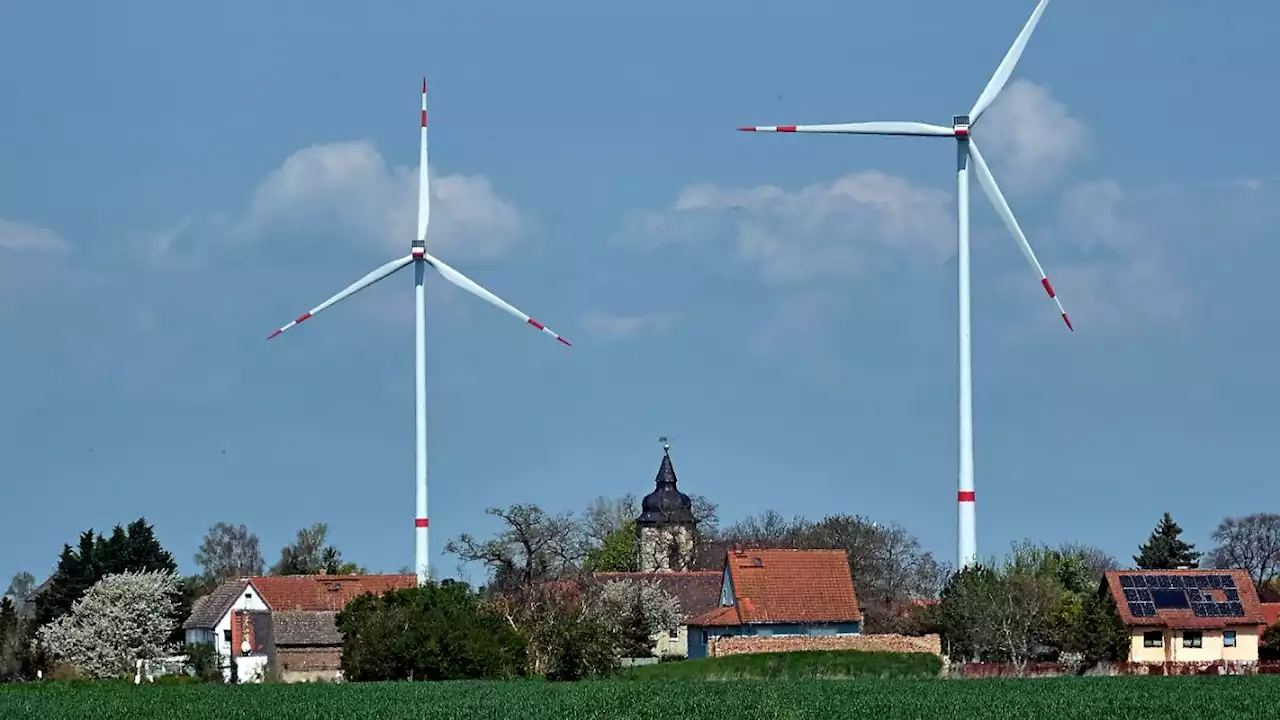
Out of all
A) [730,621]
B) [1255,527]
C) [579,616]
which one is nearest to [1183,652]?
[730,621]

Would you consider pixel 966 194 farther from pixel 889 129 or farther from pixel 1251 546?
pixel 1251 546

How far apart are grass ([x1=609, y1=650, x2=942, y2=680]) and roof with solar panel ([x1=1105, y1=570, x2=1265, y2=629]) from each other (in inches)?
737

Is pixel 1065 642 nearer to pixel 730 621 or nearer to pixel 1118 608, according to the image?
pixel 1118 608

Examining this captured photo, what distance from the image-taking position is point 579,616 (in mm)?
70688

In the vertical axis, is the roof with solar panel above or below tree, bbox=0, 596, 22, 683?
above

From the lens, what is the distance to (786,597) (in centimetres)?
9094

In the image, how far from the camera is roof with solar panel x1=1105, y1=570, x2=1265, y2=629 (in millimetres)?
85062

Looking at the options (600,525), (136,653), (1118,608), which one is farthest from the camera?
(600,525)

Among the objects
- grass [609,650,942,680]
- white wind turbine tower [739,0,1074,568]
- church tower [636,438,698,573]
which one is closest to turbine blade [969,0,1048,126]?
white wind turbine tower [739,0,1074,568]

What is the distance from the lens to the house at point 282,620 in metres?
91.2

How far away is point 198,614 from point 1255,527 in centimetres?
7944

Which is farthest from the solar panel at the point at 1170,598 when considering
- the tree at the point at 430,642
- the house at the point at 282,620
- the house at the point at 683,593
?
the house at the point at 282,620

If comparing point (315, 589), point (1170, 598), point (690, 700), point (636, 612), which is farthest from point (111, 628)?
point (690, 700)

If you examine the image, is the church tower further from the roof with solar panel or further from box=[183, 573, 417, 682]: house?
the roof with solar panel
